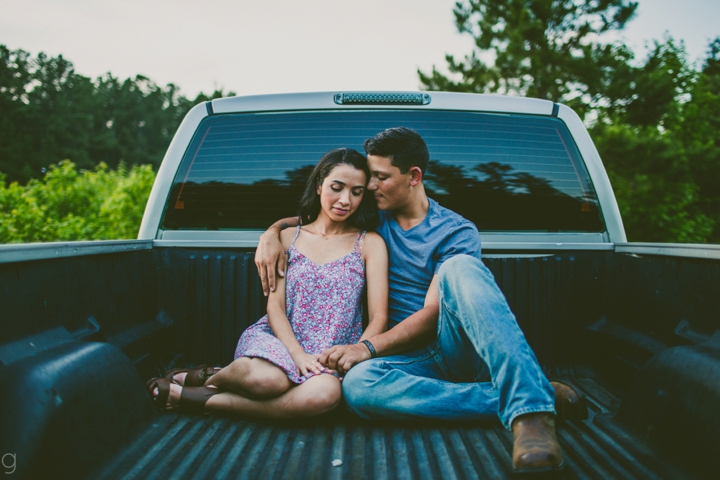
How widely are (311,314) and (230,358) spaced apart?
1.60ft

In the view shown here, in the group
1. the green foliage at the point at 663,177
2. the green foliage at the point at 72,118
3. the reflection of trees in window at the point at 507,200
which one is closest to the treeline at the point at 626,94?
the green foliage at the point at 663,177

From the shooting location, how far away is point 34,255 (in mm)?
1656

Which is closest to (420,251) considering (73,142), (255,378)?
(255,378)

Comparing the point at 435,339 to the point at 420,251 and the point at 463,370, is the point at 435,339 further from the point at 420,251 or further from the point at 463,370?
the point at 420,251

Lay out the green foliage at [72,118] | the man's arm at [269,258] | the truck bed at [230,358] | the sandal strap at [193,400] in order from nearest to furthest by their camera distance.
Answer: the truck bed at [230,358]
the sandal strap at [193,400]
the man's arm at [269,258]
the green foliage at [72,118]

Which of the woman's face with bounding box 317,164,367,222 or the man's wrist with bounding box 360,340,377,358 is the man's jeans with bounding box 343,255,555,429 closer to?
the man's wrist with bounding box 360,340,377,358

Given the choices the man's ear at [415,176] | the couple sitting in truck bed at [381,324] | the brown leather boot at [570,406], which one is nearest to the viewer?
the couple sitting in truck bed at [381,324]

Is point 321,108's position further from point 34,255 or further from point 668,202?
point 668,202

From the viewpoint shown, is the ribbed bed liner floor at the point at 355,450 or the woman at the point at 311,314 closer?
the ribbed bed liner floor at the point at 355,450

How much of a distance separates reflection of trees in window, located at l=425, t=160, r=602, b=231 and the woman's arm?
16.6 inches

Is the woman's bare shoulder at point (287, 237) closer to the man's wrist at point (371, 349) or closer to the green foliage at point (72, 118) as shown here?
the man's wrist at point (371, 349)

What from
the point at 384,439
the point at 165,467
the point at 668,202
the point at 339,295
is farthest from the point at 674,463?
the point at 668,202

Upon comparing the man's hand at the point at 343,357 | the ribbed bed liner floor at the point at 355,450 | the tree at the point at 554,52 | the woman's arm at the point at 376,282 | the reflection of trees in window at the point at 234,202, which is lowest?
the ribbed bed liner floor at the point at 355,450

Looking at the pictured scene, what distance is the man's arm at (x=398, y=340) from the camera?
2131 millimetres
